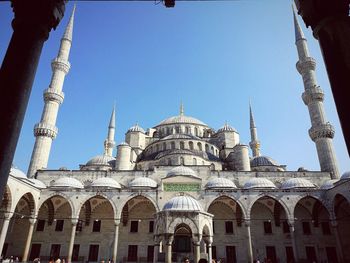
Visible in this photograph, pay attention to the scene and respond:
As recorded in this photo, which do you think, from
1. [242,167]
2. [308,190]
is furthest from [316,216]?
[242,167]

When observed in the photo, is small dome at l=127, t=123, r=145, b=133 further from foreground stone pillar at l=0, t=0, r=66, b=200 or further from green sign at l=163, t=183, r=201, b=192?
foreground stone pillar at l=0, t=0, r=66, b=200

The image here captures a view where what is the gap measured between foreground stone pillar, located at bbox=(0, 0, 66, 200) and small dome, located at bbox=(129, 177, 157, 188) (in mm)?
18564

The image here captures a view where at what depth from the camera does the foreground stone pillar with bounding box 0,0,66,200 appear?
246cm

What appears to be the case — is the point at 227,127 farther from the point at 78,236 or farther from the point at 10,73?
the point at 10,73

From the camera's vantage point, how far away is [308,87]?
26047 mm

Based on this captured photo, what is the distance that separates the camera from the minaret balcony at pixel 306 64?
1045 inches

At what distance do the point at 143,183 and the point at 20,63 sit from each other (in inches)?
752

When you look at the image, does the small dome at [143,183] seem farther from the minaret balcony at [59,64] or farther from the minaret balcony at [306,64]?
the minaret balcony at [306,64]

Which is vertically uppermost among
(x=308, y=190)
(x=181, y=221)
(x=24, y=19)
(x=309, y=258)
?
(x=308, y=190)

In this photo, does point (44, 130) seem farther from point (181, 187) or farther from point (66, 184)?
point (181, 187)

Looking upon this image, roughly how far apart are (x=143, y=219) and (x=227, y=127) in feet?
52.8

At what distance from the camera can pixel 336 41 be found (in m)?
2.71

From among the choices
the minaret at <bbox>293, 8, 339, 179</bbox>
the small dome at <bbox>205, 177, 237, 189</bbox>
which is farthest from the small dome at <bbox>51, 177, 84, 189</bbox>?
the minaret at <bbox>293, 8, 339, 179</bbox>

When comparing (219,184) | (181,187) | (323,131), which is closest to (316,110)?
(323,131)
